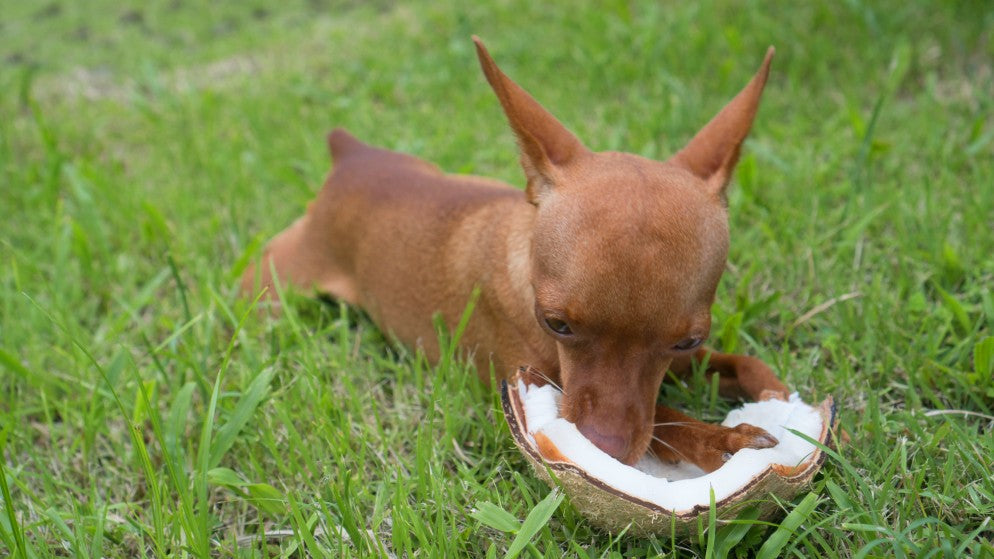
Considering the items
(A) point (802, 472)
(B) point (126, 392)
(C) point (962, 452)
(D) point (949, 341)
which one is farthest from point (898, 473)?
(B) point (126, 392)

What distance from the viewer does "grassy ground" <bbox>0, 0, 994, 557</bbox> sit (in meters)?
2.51

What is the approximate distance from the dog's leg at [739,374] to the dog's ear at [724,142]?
56 cm

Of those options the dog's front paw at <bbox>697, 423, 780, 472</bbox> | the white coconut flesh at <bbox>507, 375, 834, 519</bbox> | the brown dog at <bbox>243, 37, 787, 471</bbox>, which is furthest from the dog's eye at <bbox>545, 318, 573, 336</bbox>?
the dog's front paw at <bbox>697, 423, 780, 472</bbox>

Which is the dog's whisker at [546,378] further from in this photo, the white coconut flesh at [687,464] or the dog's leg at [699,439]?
the dog's leg at [699,439]

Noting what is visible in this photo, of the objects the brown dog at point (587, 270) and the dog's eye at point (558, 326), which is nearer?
the brown dog at point (587, 270)

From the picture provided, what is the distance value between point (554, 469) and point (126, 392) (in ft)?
5.96

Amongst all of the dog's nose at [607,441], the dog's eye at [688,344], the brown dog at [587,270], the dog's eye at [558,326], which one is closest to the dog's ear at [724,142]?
the brown dog at [587,270]

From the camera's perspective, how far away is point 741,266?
374 cm

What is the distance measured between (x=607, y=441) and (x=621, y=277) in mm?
426

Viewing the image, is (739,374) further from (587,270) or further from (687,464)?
(587,270)

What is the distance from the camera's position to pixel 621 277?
229 cm

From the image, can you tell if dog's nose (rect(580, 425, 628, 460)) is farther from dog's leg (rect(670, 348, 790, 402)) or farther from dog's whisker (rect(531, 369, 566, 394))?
dog's leg (rect(670, 348, 790, 402))

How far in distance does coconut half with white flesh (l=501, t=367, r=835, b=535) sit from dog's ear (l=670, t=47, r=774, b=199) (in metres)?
0.74

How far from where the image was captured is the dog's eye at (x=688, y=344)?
2436 millimetres
